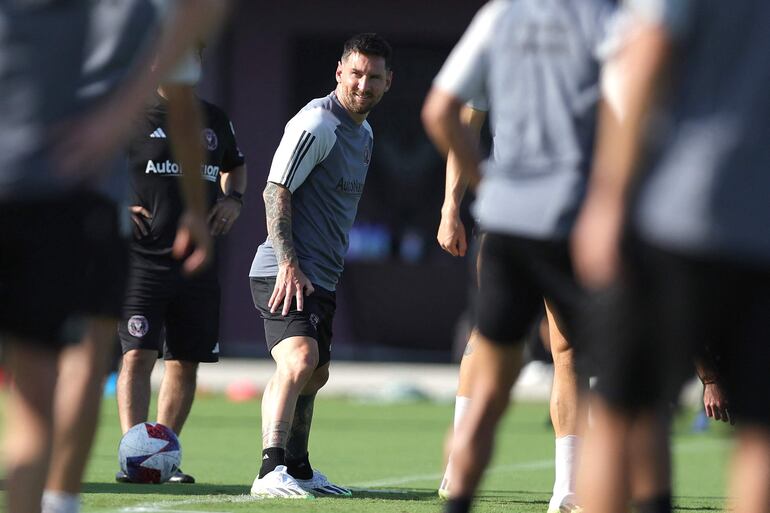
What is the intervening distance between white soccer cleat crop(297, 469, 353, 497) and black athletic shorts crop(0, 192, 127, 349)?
403 centimetres

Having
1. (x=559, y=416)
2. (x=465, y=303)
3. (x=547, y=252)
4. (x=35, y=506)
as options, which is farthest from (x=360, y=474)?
(x=465, y=303)

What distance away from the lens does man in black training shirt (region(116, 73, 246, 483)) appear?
848 centimetres

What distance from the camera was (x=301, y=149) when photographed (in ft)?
24.7

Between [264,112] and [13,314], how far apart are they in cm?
1775

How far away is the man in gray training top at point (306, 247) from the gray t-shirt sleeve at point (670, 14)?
426 cm

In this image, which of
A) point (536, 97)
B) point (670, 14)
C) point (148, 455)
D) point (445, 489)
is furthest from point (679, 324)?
point (148, 455)

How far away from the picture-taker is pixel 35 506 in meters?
3.65

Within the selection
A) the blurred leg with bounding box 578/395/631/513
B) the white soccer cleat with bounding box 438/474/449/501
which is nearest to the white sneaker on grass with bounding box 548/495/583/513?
the white soccer cleat with bounding box 438/474/449/501

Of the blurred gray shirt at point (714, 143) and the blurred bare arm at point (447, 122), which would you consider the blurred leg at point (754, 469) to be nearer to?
the blurred gray shirt at point (714, 143)

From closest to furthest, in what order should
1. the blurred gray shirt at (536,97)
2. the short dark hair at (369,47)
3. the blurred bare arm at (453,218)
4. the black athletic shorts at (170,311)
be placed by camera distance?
the blurred gray shirt at (536,97)
the blurred bare arm at (453,218)
the short dark hair at (369,47)
the black athletic shorts at (170,311)

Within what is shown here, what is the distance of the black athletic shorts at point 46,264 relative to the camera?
3613 mm

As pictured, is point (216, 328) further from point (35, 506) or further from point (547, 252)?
point (35, 506)

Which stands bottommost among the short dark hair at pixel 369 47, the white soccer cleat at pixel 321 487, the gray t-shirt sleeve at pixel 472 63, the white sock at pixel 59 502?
the white sock at pixel 59 502

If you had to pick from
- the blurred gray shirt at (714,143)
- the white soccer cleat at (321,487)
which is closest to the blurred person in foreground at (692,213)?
the blurred gray shirt at (714,143)
